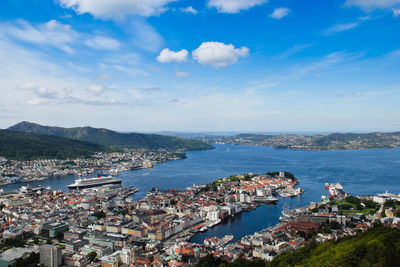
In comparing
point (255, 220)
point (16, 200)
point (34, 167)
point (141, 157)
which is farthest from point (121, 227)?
point (141, 157)

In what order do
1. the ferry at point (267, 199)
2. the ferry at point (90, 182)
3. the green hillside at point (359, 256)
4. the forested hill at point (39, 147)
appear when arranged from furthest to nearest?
1. the forested hill at point (39, 147)
2. the ferry at point (90, 182)
3. the ferry at point (267, 199)
4. the green hillside at point (359, 256)

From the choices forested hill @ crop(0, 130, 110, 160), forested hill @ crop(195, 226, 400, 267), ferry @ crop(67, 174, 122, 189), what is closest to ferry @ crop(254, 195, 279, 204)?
forested hill @ crop(195, 226, 400, 267)

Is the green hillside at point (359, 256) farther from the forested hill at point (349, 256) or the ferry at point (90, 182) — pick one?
the ferry at point (90, 182)

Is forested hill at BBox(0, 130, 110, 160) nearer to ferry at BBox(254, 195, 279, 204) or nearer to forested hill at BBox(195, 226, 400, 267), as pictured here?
ferry at BBox(254, 195, 279, 204)

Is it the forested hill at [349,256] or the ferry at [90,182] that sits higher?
the forested hill at [349,256]

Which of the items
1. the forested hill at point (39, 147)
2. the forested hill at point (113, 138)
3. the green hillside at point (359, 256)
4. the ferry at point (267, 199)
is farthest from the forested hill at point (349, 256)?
the forested hill at point (113, 138)

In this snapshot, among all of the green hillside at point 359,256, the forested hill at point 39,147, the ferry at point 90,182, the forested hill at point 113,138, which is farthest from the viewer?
the forested hill at point 113,138
